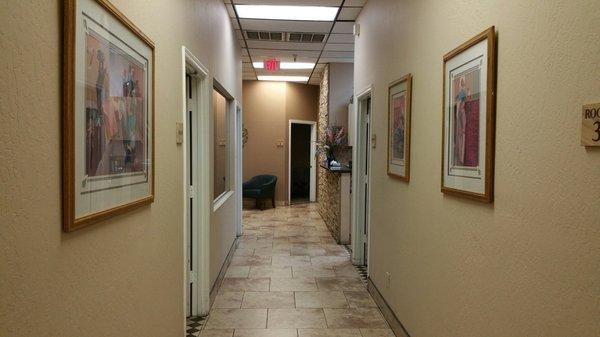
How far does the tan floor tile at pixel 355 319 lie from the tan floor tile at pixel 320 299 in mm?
147

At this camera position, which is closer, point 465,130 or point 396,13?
point 465,130

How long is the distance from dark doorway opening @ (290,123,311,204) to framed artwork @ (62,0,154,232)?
10.7m

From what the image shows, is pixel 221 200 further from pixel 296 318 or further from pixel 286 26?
pixel 286 26

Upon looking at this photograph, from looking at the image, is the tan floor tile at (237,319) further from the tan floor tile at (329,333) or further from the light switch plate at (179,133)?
the light switch plate at (179,133)

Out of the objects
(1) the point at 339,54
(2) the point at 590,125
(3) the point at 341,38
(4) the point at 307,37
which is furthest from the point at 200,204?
(1) the point at 339,54

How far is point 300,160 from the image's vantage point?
12820 millimetres

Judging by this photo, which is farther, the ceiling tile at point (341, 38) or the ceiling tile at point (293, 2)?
the ceiling tile at point (341, 38)

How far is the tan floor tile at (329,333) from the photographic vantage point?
10.9ft

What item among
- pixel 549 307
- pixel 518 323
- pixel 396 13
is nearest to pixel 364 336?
pixel 518 323

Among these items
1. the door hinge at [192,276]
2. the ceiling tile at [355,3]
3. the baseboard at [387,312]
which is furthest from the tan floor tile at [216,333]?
the ceiling tile at [355,3]

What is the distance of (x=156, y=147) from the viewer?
213 centimetres

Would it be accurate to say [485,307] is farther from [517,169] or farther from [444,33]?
[444,33]

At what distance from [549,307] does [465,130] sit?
0.92 m

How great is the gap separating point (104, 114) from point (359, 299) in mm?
Result: 3284
